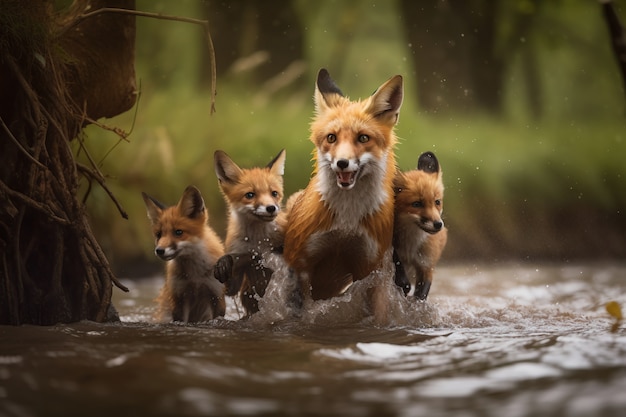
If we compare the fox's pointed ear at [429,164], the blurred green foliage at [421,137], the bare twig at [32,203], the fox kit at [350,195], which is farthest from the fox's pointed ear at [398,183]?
the blurred green foliage at [421,137]

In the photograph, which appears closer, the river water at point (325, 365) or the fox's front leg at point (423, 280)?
the river water at point (325, 365)

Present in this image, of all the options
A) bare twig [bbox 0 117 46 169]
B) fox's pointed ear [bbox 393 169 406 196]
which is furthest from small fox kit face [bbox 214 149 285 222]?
bare twig [bbox 0 117 46 169]

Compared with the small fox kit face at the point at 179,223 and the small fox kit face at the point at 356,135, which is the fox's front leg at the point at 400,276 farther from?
the small fox kit face at the point at 179,223

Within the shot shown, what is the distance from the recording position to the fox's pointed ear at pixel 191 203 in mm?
4961

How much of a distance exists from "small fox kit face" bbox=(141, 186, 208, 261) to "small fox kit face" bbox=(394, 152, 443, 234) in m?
1.33

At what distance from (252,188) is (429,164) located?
3.90 feet

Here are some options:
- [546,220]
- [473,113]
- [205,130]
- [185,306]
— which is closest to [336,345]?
[185,306]

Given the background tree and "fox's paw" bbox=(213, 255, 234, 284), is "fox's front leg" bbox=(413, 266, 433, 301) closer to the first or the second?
"fox's paw" bbox=(213, 255, 234, 284)

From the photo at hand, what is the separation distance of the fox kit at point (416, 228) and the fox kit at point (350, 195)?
0.15 meters

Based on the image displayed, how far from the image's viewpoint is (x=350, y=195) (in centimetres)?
429

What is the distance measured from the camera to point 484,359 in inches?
121

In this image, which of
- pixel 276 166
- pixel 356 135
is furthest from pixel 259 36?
pixel 356 135

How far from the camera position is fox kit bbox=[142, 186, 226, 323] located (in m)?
4.91

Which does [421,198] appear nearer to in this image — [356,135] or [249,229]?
[356,135]
